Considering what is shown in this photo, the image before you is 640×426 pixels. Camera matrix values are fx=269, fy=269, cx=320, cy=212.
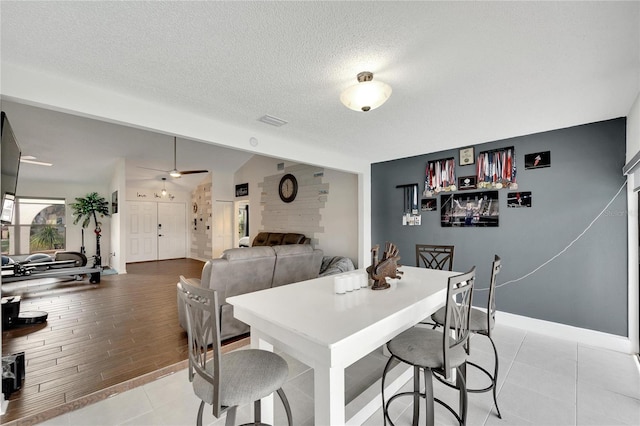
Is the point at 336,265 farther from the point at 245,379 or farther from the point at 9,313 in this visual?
the point at 9,313

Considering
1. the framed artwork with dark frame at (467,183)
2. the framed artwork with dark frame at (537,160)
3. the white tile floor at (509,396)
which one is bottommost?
the white tile floor at (509,396)

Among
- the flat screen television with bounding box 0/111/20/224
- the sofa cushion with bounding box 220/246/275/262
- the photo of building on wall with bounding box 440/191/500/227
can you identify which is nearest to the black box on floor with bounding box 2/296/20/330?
the flat screen television with bounding box 0/111/20/224

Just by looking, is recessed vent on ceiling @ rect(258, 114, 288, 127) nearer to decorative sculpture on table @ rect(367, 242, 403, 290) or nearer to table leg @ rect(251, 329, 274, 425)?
decorative sculpture on table @ rect(367, 242, 403, 290)

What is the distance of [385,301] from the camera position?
5.48 ft

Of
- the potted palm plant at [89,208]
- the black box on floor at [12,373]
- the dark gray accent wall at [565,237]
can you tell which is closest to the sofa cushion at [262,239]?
Answer: the potted palm plant at [89,208]

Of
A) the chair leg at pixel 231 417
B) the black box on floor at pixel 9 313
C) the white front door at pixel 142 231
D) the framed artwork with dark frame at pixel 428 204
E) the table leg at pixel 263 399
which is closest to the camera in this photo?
the chair leg at pixel 231 417

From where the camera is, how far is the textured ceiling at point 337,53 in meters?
1.36

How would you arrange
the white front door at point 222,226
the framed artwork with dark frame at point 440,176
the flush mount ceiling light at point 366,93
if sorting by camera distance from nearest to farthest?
1. the flush mount ceiling light at point 366,93
2. the framed artwork with dark frame at point 440,176
3. the white front door at point 222,226

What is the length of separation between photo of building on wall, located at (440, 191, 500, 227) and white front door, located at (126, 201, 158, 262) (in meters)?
8.69

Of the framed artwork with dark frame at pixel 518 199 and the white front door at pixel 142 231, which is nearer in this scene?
the framed artwork with dark frame at pixel 518 199

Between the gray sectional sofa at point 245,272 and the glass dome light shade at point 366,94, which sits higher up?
the glass dome light shade at point 366,94

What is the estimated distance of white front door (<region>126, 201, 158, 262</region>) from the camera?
833 centimetres

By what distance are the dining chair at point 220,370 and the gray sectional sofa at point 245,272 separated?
122cm

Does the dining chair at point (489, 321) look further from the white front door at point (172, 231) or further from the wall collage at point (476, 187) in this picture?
the white front door at point (172, 231)
